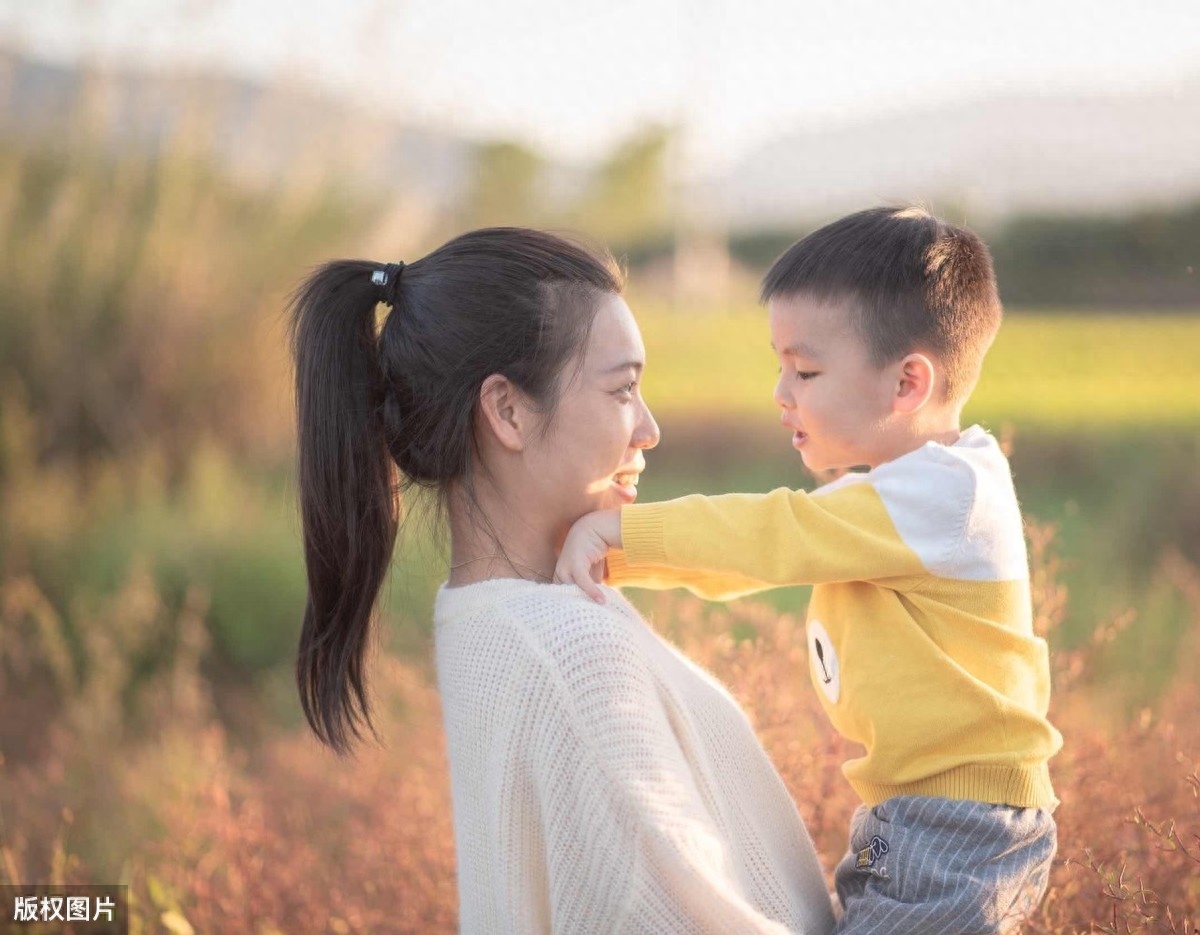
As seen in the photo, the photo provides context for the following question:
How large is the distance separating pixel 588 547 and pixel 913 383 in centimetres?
55

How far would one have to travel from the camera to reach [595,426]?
1.74 metres

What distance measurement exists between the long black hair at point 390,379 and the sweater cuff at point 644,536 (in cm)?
20

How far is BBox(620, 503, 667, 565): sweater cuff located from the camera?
1.70 m

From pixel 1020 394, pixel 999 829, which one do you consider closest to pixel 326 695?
pixel 999 829

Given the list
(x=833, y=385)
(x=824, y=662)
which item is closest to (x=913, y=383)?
(x=833, y=385)

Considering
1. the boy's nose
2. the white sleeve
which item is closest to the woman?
the white sleeve

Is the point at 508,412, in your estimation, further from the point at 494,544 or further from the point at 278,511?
the point at 278,511

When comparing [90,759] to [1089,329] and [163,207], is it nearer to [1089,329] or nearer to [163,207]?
[163,207]

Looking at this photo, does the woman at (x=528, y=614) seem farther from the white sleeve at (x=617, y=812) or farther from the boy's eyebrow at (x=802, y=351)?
the boy's eyebrow at (x=802, y=351)

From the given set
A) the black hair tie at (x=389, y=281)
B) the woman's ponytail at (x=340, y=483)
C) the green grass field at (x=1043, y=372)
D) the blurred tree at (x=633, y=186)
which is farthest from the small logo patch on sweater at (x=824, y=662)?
the blurred tree at (x=633, y=186)

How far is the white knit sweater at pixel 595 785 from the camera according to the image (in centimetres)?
151

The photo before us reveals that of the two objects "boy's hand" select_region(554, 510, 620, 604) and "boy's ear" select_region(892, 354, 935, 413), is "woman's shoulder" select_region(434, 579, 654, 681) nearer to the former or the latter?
"boy's hand" select_region(554, 510, 620, 604)

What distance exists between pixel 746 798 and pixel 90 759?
323 cm

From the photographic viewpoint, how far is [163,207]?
228 inches
